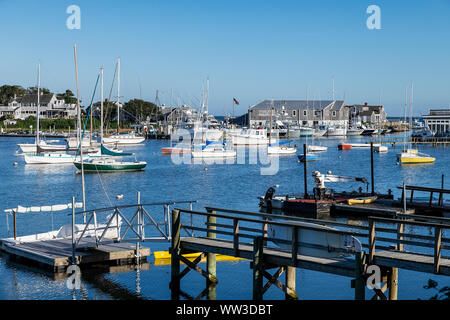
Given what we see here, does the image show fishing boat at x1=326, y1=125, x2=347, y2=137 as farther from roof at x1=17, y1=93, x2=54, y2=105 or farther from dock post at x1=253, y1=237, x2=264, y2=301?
dock post at x1=253, y1=237, x2=264, y2=301

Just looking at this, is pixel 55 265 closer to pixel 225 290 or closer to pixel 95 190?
pixel 225 290

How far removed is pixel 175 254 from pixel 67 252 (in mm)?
5683

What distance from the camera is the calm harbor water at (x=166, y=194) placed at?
21.9 m

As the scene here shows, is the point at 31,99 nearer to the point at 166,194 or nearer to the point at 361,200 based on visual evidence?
the point at 166,194

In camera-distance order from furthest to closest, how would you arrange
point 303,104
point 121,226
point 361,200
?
point 303,104 → point 361,200 → point 121,226

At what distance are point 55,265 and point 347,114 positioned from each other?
152 m

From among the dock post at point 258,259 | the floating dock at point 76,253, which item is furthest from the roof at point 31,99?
the dock post at point 258,259

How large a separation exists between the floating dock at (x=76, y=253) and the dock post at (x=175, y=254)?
3573 millimetres

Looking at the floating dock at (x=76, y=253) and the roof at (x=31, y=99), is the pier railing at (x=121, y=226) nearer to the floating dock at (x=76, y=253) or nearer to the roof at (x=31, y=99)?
the floating dock at (x=76, y=253)

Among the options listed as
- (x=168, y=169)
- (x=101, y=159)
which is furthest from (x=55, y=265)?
(x=168, y=169)

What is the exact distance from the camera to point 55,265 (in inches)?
914

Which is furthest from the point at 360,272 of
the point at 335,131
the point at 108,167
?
the point at 335,131

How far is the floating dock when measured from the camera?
23.4 meters

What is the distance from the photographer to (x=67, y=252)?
24172 mm
